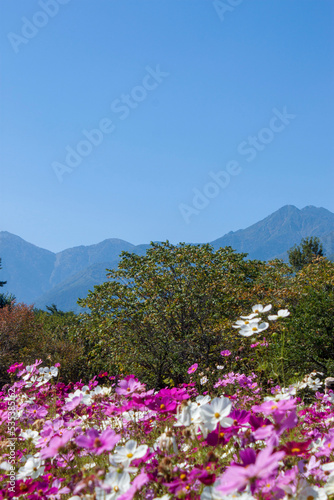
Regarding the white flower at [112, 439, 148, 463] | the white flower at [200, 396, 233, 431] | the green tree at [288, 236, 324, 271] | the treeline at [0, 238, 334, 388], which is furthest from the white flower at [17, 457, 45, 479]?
the green tree at [288, 236, 324, 271]

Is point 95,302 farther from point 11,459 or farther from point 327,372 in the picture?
point 11,459

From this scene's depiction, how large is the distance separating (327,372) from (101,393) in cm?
318

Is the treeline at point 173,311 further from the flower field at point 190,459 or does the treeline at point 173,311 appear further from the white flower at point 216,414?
the white flower at point 216,414

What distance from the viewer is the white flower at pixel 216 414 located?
3.78 ft

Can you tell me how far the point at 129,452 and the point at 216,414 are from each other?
299 millimetres

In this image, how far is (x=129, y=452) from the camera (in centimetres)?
123

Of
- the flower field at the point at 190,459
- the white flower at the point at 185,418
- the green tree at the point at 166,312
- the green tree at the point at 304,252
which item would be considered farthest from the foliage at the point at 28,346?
the green tree at the point at 304,252

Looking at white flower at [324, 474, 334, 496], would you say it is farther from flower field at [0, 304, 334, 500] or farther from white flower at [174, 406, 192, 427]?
white flower at [174, 406, 192, 427]

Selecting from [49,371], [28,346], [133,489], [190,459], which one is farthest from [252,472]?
[28,346]

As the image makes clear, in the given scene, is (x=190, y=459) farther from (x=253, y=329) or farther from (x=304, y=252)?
(x=304, y=252)

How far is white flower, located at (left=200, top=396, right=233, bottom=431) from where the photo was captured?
1152 mm

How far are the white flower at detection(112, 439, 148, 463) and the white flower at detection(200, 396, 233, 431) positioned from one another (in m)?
0.20

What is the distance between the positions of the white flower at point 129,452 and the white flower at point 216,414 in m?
0.20

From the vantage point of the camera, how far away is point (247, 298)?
714cm
